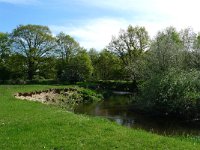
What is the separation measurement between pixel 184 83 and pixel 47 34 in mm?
55374

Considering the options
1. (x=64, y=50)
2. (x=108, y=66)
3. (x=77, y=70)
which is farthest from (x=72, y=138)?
(x=108, y=66)

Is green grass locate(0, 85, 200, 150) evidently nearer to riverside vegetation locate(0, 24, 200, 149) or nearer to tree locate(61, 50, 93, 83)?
riverside vegetation locate(0, 24, 200, 149)

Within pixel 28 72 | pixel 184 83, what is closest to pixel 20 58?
pixel 28 72

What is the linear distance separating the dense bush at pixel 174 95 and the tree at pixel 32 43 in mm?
50043

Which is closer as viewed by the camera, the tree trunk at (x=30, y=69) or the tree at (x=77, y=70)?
the tree at (x=77, y=70)

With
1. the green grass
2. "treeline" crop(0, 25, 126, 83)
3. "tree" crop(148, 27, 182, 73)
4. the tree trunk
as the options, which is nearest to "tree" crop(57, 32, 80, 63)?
"treeline" crop(0, 25, 126, 83)

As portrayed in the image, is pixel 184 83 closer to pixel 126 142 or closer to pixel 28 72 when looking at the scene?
pixel 126 142

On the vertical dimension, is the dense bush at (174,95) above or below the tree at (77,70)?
below

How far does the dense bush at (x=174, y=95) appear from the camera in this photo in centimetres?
3100

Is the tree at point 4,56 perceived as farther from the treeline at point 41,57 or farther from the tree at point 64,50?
the tree at point 64,50

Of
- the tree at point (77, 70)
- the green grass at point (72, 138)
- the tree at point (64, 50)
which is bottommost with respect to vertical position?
the green grass at point (72, 138)

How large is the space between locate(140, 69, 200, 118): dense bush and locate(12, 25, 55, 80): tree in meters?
50.0

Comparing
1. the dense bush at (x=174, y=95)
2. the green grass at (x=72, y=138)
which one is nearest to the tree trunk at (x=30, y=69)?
the dense bush at (x=174, y=95)

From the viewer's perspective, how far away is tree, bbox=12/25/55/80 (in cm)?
8044
